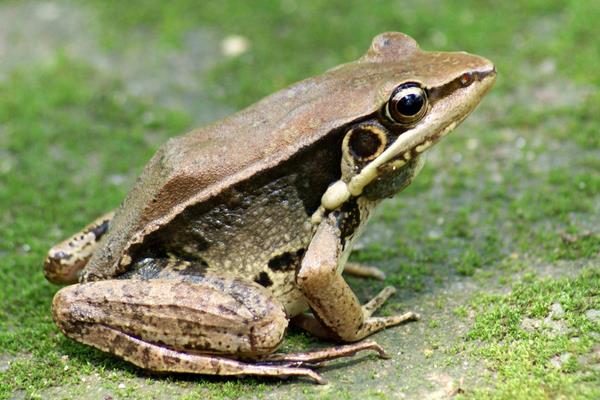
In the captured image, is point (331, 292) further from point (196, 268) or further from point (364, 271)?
point (364, 271)

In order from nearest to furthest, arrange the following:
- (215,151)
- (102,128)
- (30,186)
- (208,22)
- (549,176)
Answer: (215,151) < (549,176) < (30,186) < (102,128) < (208,22)

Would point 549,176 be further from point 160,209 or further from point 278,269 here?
point 160,209

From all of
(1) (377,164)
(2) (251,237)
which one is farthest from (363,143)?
(2) (251,237)

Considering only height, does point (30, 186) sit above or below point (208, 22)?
below

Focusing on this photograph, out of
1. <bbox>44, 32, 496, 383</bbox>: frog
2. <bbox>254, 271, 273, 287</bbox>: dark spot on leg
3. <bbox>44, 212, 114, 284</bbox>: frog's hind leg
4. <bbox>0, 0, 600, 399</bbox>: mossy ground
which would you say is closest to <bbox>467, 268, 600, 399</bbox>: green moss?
<bbox>0, 0, 600, 399</bbox>: mossy ground

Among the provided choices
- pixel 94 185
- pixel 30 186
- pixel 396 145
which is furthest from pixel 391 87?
pixel 30 186

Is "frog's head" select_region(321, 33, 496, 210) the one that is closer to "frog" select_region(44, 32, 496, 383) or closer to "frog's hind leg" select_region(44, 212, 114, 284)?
"frog" select_region(44, 32, 496, 383)

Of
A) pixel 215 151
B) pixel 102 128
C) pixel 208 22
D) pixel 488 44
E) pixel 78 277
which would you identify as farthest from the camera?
pixel 208 22
